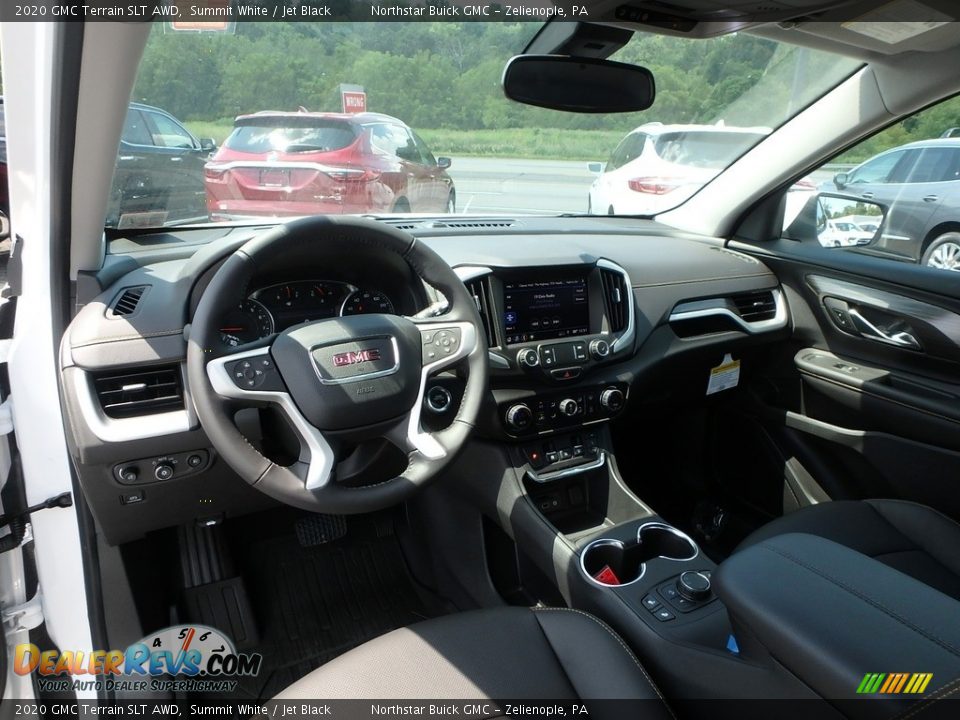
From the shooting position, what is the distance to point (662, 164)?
3.12 meters

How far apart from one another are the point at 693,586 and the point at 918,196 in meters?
1.79

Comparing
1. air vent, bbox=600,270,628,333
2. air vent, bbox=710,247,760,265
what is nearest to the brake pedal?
air vent, bbox=600,270,628,333

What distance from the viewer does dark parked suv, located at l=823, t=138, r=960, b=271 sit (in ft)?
8.25

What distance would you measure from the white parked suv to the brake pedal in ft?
5.80

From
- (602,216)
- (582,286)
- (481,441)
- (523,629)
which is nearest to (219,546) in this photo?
(481,441)

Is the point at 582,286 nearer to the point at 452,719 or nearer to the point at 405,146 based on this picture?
the point at 405,146

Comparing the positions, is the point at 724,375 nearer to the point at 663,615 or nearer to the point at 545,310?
the point at 545,310

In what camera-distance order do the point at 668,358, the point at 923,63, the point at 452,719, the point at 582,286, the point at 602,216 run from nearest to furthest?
the point at 452,719 < the point at 923,63 < the point at 582,286 < the point at 668,358 < the point at 602,216

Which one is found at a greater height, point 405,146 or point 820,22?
point 820,22

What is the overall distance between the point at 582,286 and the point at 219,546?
156cm

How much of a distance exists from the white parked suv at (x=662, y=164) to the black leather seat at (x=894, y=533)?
1483mm

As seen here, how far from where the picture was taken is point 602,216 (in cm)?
327

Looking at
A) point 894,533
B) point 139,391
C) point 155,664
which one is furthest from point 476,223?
point 155,664

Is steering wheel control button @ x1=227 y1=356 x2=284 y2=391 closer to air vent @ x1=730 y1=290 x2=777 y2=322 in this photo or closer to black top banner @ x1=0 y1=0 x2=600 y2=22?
black top banner @ x1=0 y1=0 x2=600 y2=22
